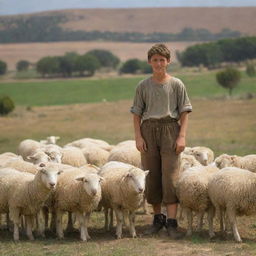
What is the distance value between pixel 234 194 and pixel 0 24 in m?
186

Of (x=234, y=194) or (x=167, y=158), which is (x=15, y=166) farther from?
(x=234, y=194)

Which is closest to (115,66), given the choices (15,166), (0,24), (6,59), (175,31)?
(6,59)

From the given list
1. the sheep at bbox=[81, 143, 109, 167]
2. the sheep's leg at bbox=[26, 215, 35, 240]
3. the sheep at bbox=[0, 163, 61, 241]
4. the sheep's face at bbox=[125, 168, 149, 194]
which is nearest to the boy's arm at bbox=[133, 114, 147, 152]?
the sheep's face at bbox=[125, 168, 149, 194]

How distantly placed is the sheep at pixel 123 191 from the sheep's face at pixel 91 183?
1.20 ft

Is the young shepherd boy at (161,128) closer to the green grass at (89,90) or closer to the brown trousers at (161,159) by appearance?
the brown trousers at (161,159)

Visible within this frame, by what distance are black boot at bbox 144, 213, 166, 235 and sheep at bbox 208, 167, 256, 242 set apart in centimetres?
101

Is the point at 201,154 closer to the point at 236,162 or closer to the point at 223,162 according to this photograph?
the point at 236,162

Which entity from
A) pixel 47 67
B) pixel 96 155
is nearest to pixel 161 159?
pixel 96 155

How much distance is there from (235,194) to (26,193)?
331cm

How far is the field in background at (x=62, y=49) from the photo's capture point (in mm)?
138525

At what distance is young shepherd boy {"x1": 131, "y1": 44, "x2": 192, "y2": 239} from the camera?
9.96 m

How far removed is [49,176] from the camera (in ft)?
32.0

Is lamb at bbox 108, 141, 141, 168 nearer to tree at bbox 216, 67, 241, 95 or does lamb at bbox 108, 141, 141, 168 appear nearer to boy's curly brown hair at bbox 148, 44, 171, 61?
boy's curly brown hair at bbox 148, 44, 171, 61

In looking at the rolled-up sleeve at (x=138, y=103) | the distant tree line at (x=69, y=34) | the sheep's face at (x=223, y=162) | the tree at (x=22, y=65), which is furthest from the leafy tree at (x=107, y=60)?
the rolled-up sleeve at (x=138, y=103)
